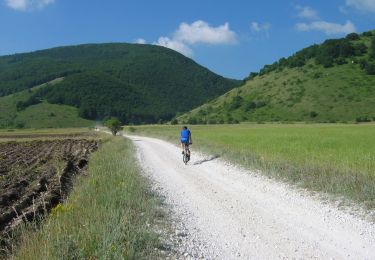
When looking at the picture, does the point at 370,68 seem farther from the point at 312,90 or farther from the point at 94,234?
the point at 94,234

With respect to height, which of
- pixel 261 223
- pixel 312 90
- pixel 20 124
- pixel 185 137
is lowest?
pixel 261 223

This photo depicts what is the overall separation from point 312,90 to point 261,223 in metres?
101

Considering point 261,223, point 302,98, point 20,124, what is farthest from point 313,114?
point 20,124

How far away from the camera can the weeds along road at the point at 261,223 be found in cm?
786

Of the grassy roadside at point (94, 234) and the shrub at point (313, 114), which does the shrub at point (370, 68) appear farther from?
the grassy roadside at point (94, 234)

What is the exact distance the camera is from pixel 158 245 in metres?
8.06

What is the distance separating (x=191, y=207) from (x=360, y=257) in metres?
5.52

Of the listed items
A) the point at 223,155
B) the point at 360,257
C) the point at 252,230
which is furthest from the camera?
the point at 223,155

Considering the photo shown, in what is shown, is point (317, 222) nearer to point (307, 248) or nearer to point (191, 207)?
point (307, 248)

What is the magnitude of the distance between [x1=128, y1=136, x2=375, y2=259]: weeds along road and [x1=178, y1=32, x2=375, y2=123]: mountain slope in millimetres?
81868

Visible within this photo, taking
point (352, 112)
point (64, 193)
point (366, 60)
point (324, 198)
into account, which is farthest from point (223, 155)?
point (366, 60)

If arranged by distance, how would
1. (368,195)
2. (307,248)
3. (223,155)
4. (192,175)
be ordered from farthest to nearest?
(223,155) → (192,175) → (368,195) → (307,248)

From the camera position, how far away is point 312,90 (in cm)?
10662

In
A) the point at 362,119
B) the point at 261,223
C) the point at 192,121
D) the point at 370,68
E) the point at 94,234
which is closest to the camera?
the point at 94,234
